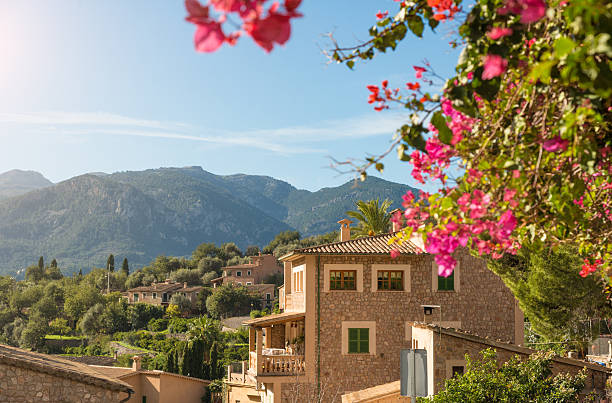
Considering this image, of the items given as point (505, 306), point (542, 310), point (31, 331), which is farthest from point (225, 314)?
point (542, 310)

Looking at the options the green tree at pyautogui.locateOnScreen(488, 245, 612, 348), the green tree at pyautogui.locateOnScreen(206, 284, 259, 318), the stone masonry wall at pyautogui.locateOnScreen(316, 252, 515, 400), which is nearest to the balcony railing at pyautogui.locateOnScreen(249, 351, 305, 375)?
the stone masonry wall at pyautogui.locateOnScreen(316, 252, 515, 400)

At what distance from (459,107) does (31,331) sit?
87.7m

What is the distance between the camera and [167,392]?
37.0 metres

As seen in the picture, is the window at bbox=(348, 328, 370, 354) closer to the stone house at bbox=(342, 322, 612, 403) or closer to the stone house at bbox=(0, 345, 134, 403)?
the stone house at bbox=(342, 322, 612, 403)

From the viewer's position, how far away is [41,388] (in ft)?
46.0

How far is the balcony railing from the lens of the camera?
22719 mm

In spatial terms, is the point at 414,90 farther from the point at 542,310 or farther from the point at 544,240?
the point at 542,310

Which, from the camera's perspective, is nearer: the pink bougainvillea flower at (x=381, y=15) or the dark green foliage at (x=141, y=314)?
the pink bougainvillea flower at (x=381, y=15)

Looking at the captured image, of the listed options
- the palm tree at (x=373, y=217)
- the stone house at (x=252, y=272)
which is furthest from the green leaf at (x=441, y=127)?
the stone house at (x=252, y=272)

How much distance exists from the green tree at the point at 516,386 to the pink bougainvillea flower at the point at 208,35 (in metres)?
11.1

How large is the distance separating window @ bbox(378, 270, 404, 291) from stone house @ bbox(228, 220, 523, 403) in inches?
0.6

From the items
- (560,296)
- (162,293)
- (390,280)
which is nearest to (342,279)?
(390,280)

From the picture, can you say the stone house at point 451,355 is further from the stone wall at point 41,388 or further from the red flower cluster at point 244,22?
the red flower cluster at point 244,22

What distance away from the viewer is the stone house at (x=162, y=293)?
98.8 meters
